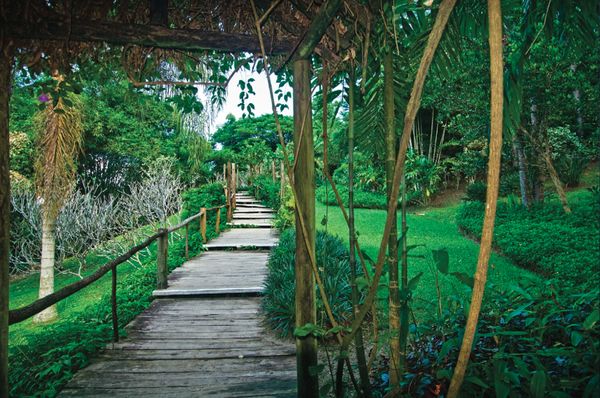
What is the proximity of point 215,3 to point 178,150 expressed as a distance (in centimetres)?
1898

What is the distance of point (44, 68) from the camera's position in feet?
8.11

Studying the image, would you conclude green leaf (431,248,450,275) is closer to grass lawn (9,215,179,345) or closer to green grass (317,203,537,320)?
green grass (317,203,537,320)

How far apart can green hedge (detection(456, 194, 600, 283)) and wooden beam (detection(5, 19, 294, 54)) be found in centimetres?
417

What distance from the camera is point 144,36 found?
2.24 metres

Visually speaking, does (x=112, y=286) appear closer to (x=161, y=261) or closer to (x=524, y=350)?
(x=161, y=261)

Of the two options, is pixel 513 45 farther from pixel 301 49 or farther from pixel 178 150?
pixel 178 150

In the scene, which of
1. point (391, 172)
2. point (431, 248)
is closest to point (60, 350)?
point (391, 172)

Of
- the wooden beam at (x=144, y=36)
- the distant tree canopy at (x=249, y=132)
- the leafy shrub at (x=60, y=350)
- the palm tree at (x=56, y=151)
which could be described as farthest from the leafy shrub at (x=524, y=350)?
the distant tree canopy at (x=249, y=132)

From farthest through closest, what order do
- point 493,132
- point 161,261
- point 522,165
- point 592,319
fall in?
point 522,165 < point 161,261 < point 592,319 < point 493,132

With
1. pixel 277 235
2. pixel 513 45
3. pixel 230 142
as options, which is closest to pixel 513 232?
pixel 513 45

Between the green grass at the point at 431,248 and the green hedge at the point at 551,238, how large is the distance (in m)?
0.30

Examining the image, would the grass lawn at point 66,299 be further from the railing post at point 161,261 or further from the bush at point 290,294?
the bush at point 290,294

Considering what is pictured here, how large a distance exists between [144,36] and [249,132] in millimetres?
32617

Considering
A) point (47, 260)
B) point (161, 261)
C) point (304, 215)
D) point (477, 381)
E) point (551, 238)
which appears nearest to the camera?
point (477, 381)
